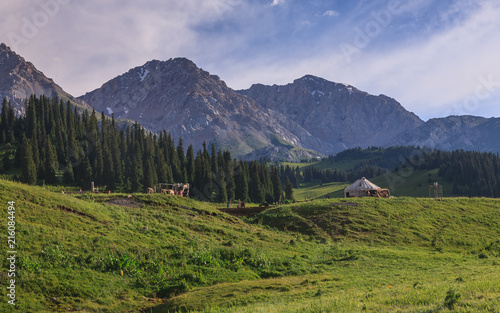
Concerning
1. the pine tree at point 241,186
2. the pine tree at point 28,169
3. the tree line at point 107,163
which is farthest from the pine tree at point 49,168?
the pine tree at point 241,186

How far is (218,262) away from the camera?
28.3 metres

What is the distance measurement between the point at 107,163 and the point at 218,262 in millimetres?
99841

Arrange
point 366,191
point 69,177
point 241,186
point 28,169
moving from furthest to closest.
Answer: point 241,186 < point 69,177 < point 28,169 < point 366,191

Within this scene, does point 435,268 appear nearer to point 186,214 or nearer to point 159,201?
point 186,214

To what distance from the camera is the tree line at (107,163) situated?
109625 millimetres

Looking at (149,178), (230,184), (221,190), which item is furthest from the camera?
(230,184)

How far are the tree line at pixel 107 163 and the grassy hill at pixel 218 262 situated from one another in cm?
6881

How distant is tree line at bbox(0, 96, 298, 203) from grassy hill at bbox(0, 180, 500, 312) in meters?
68.8

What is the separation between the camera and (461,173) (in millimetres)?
198500

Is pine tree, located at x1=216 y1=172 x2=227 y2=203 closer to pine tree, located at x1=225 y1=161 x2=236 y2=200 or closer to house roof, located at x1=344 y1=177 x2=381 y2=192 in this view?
pine tree, located at x1=225 y1=161 x2=236 y2=200

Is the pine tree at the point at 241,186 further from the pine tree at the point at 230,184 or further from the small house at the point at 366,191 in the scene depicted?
the small house at the point at 366,191

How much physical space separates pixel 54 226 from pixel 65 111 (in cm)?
15724

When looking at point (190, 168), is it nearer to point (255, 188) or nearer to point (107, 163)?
point (255, 188)

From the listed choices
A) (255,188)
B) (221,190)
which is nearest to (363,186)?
(221,190)
